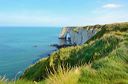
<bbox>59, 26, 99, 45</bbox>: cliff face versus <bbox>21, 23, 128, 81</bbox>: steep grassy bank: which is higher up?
<bbox>21, 23, 128, 81</bbox>: steep grassy bank

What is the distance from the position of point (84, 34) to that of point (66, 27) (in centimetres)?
5422

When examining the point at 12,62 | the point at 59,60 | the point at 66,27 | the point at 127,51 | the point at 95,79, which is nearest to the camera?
the point at 95,79

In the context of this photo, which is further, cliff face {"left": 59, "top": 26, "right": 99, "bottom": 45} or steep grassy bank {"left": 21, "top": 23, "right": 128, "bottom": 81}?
cliff face {"left": 59, "top": 26, "right": 99, "bottom": 45}

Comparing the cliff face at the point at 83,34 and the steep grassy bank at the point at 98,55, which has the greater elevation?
the steep grassy bank at the point at 98,55

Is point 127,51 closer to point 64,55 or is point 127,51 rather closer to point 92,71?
point 92,71

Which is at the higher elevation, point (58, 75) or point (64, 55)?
point (58, 75)

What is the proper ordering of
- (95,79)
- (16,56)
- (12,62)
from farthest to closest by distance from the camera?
(16,56) → (12,62) → (95,79)

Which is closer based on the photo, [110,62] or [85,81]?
[85,81]

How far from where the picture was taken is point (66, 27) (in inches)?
6024

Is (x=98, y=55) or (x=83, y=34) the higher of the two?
(x=98, y=55)

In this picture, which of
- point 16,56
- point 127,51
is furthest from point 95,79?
point 16,56

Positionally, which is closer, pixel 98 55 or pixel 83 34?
pixel 98 55

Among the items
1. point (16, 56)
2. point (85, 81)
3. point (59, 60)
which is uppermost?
point (85, 81)

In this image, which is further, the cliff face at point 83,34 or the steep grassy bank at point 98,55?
the cliff face at point 83,34
